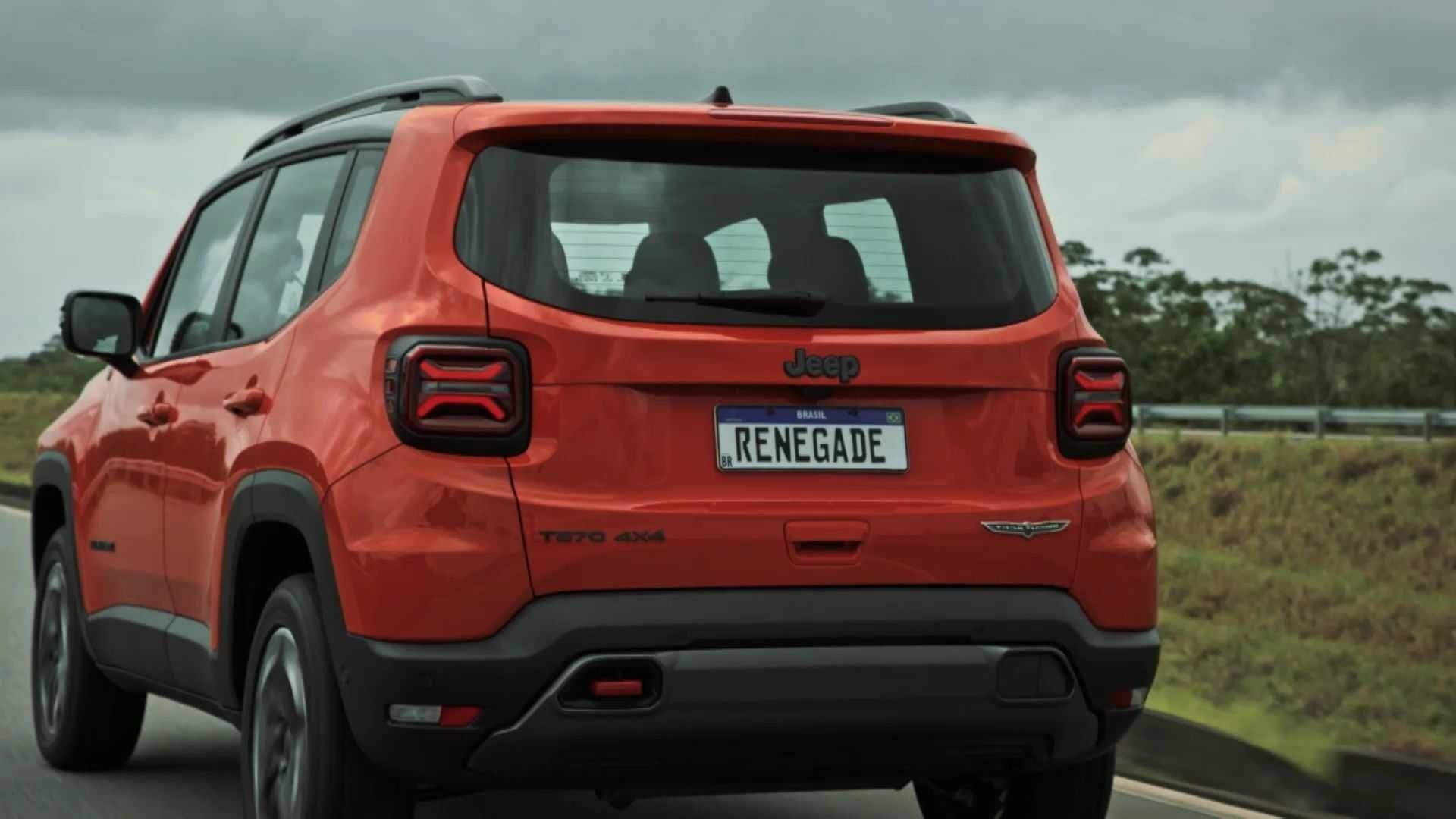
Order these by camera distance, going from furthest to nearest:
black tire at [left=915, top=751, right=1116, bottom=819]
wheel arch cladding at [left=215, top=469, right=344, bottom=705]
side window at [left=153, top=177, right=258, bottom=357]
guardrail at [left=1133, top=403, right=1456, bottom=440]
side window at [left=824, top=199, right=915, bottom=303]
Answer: guardrail at [left=1133, top=403, right=1456, bottom=440], side window at [left=153, top=177, right=258, bottom=357], black tire at [left=915, top=751, right=1116, bottom=819], side window at [left=824, top=199, right=915, bottom=303], wheel arch cladding at [left=215, top=469, right=344, bottom=705]

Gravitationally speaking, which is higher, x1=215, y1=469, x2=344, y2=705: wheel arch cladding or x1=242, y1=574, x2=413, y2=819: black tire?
x1=215, y1=469, x2=344, y2=705: wheel arch cladding

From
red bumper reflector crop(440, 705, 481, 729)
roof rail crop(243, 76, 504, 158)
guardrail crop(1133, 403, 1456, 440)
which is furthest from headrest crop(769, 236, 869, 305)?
guardrail crop(1133, 403, 1456, 440)

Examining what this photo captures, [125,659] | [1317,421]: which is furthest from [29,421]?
[125,659]

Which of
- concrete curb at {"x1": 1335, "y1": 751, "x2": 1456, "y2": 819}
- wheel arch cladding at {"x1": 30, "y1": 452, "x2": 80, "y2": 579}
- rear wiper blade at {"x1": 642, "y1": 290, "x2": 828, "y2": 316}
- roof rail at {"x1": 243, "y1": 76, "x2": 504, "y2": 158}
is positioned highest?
roof rail at {"x1": 243, "y1": 76, "x2": 504, "y2": 158}

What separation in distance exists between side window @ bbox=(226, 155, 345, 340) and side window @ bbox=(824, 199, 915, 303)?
1303 millimetres

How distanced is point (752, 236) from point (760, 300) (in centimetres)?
14

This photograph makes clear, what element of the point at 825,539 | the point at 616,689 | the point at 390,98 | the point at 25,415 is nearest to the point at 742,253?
the point at 825,539

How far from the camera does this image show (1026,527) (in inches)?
209

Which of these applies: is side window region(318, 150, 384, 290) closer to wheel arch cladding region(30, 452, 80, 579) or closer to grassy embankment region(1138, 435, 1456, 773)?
wheel arch cladding region(30, 452, 80, 579)

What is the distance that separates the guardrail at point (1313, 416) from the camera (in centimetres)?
3956

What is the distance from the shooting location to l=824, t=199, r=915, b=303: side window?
5.34m

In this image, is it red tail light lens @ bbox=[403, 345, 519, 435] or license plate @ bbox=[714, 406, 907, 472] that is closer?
red tail light lens @ bbox=[403, 345, 519, 435]

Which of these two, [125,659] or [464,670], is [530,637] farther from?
[125,659]

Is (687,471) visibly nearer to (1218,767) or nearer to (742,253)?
(742,253)
